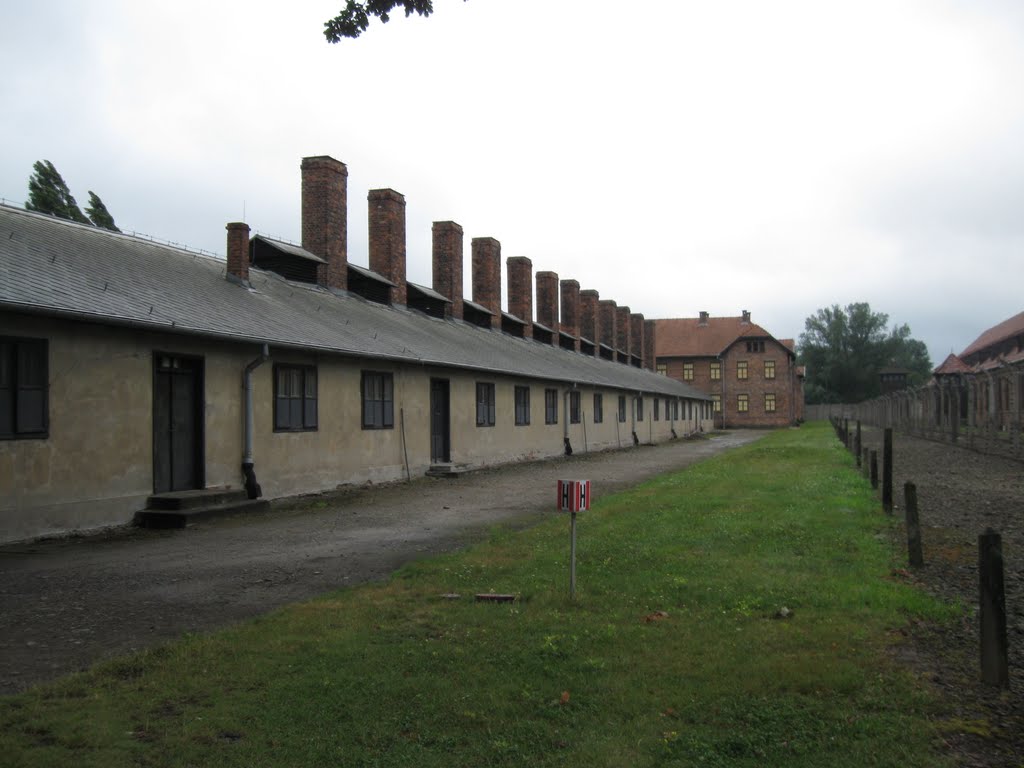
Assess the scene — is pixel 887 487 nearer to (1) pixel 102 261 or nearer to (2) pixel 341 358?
(2) pixel 341 358

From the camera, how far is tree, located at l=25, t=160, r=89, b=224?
131 feet

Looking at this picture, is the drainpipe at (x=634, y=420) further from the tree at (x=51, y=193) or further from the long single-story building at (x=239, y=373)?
the tree at (x=51, y=193)

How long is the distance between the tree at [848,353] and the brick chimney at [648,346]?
1513 inches

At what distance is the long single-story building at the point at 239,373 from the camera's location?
421 inches

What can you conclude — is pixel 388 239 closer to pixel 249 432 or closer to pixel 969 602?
pixel 249 432

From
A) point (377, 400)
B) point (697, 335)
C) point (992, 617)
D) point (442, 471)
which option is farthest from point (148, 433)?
point (697, 335)

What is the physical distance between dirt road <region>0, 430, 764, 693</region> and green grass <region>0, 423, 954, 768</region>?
2.02 ft

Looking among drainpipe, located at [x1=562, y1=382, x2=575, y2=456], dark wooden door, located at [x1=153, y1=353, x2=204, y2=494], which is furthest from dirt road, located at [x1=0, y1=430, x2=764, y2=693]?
drainpipe, located at [x1=562, y1=382, x2=575, y2=456]

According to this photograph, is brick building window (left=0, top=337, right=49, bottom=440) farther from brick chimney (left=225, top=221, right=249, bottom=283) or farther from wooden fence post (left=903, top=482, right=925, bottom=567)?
wooden fence post (left=903, top=482, right=925, bottom=567)

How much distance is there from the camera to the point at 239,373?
46.3ft

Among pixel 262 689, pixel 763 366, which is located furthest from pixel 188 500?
pixel 763 366

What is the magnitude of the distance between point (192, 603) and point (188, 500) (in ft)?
18.4

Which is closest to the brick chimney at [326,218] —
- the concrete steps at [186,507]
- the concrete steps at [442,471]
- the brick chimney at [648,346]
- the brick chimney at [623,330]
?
the concrete steps at [442,471]

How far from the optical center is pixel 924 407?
120ft
